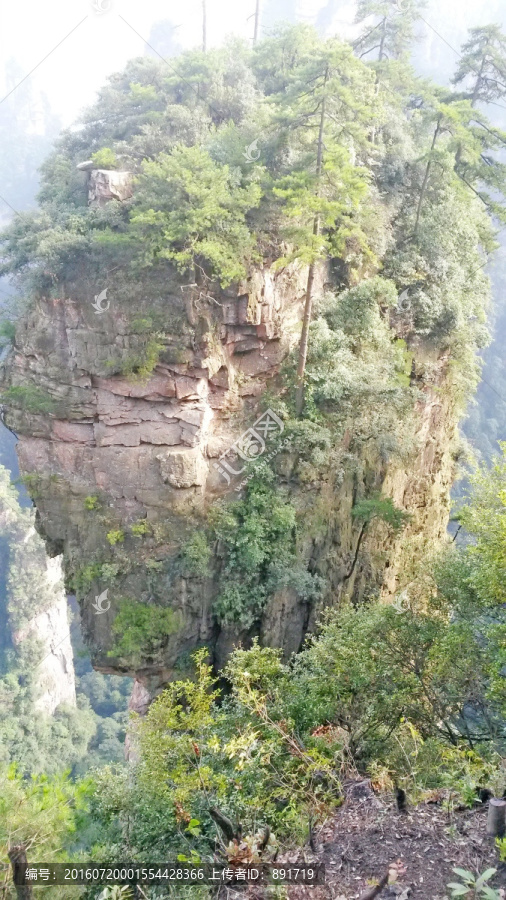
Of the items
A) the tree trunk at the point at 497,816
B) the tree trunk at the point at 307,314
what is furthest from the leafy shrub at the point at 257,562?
the tree trunk at the point at 497,816

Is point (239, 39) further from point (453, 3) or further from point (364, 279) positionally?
point (453, 3)

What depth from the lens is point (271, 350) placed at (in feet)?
45.2

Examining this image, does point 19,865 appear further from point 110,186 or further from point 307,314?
point 110,186

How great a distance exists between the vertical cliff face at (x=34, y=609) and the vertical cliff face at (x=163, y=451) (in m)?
29.0

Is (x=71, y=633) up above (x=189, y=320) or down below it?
below

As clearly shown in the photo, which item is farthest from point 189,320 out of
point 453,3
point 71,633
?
point 453,3

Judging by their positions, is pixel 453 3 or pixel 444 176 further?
pixel 453 3

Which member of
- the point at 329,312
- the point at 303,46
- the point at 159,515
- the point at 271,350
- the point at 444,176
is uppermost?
the point at 303,46

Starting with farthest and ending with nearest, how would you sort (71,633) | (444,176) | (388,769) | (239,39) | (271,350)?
(71,633), (239,39), (444,176), (271,350), (388,769)

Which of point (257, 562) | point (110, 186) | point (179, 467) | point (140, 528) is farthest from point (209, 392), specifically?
point (110, 186)

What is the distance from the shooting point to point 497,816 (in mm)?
5113

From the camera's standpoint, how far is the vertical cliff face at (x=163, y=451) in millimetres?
12414

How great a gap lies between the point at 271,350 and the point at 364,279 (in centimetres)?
313

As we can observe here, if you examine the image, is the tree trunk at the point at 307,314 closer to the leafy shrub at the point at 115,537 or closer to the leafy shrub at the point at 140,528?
the leafy shrub at the point at 140,528
